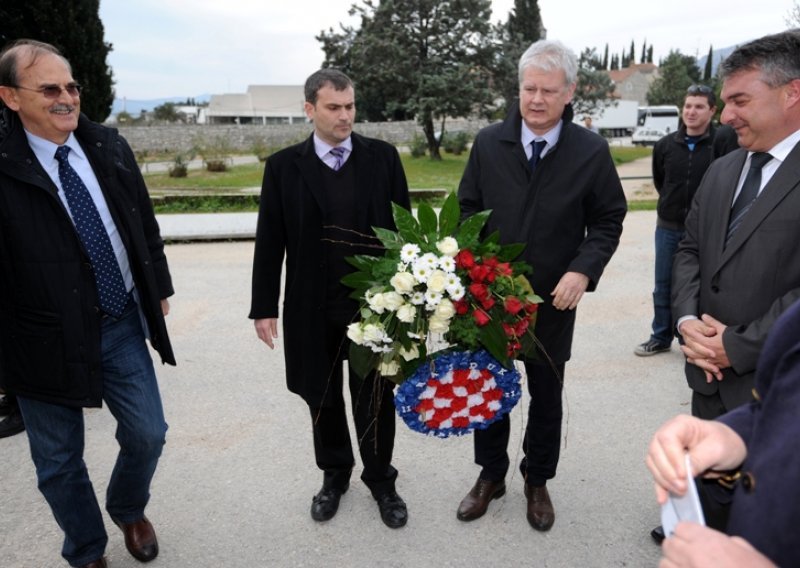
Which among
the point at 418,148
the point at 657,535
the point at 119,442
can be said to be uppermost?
the point at 418,148

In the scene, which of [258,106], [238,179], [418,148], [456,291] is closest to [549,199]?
[456,291]

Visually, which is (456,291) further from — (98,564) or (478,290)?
(98,564)

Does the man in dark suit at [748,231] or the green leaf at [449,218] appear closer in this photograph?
the man in dark suit at [748,231]

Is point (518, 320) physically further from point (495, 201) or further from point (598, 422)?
point (598, 422)

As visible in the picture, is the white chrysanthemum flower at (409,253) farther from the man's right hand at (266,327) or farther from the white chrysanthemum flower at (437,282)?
the man's right hand at (266,327)

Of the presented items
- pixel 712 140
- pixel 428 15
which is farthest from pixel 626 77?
pixel 712 140

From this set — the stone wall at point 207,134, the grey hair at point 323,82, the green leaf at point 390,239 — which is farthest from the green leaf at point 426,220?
the stone wall at point 207,134

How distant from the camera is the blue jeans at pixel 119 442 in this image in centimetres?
275

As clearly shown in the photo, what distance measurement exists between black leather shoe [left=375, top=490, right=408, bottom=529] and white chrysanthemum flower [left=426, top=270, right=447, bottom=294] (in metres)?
1.37

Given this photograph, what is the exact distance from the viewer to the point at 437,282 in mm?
2525

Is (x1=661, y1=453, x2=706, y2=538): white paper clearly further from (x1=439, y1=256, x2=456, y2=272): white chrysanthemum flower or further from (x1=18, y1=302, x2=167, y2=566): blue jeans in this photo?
(x1=18, y1=302, x2=167, y2=566): blue jeans

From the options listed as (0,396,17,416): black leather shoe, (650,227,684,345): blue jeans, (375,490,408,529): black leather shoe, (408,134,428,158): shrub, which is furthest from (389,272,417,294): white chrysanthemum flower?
(408,134,428,158): shrub

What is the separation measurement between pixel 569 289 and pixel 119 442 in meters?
2.16

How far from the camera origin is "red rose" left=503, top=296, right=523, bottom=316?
2561 millimetres
